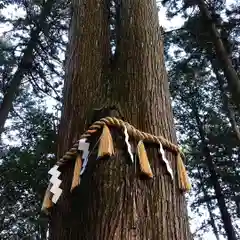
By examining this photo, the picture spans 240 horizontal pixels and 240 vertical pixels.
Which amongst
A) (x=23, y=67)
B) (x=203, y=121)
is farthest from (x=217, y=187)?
(x=23, y=67)

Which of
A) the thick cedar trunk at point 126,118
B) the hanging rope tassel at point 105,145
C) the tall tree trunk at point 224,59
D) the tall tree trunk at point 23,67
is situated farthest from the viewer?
the tall tree trunk at point 23,67

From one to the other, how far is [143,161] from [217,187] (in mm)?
10449

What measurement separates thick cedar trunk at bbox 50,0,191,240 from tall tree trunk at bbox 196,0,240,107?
4023mm

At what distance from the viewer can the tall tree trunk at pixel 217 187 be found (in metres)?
10.7

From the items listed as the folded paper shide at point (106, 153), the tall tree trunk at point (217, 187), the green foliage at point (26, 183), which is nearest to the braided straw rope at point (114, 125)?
the folded paper shide at point (106, 153)

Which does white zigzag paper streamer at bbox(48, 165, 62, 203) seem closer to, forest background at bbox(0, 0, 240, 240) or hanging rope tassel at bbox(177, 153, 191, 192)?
hanging rope tassel at bbox(177, 153, 191, 192)

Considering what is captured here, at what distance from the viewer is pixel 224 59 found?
6.67 meters

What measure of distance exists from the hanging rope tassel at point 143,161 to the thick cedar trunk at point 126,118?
4 cm

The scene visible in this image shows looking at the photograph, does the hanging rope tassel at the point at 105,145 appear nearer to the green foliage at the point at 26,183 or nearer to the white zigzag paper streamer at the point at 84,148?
the white zigzag paper streamer at the point at 84,148

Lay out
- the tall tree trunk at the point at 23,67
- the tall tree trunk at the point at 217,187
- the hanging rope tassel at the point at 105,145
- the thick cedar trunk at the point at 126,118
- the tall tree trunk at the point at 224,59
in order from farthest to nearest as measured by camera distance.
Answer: the tall tree trunk at the point at 217,187 → the tall tree trunk at the point at 23,67 → the tall tree trunk at the point at 224,59 → the hanging rope tassel at the point at 105,145 → the thick cedar trunk at the point at 126,118

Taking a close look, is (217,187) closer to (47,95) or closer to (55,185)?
(47,95)

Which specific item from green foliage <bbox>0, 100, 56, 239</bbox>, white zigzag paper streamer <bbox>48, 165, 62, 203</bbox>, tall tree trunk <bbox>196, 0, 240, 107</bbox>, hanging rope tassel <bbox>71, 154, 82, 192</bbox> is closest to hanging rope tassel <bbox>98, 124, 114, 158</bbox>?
hanging rope tassel <bbox>71, 154, 82, 192</bbox>

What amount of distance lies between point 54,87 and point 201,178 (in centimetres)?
682

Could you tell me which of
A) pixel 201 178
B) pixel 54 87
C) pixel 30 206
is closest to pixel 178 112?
pixel 201 178
